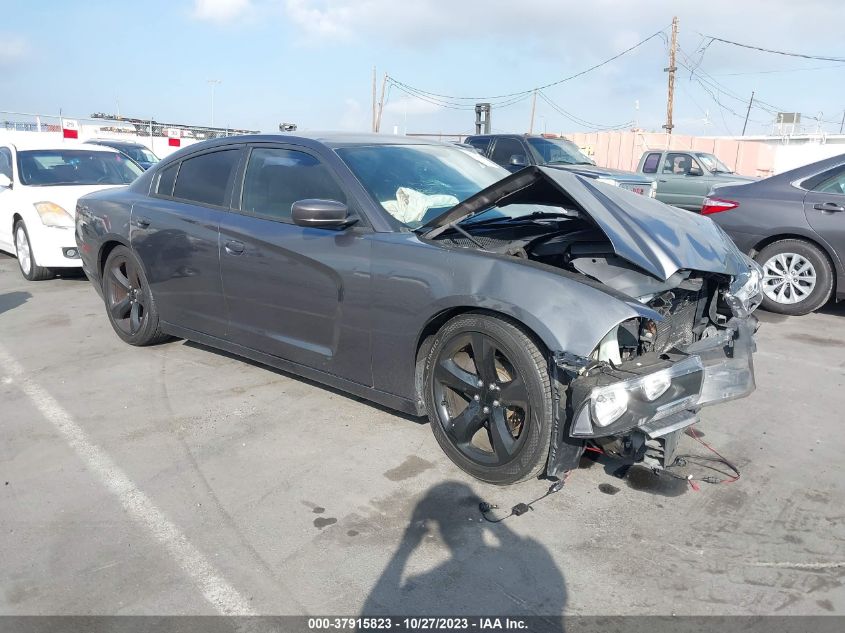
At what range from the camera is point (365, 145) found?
425 centimetres

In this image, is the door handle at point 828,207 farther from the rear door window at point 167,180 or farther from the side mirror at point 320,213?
the rear door window at point 167,180

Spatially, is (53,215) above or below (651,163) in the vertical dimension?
below

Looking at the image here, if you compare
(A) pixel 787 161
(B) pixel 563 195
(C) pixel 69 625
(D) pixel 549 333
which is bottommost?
(C) pixel 69 625

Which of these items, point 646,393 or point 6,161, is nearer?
point 646,393

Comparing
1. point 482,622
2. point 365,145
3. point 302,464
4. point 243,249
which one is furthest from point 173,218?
point 482,622

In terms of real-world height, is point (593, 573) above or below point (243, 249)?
below

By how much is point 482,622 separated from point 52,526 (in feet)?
6.34

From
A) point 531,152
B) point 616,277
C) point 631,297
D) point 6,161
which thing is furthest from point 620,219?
point 531,152

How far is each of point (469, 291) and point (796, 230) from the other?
4.81 meters

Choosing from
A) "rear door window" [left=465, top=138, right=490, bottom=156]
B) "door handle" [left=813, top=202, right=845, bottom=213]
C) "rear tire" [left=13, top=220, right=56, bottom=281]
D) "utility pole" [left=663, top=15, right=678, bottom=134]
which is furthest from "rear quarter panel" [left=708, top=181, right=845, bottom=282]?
"utility pole" [left=663, top=15, right=678, bottom=134]

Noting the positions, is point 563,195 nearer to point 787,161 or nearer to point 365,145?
point 365,145

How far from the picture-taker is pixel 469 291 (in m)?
3.21

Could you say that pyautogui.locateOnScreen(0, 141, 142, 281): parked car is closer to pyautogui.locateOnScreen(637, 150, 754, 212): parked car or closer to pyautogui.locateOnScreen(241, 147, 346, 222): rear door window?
pyautogui.locateOnScreen(241, 147, 346, 222): rear door window

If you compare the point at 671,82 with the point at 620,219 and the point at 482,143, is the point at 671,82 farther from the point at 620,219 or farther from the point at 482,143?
the point at 620,219
